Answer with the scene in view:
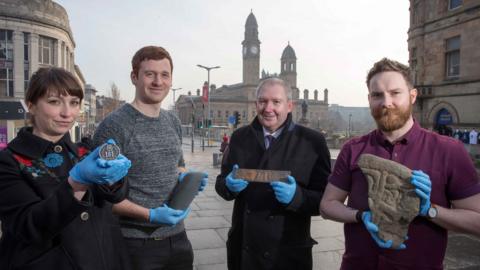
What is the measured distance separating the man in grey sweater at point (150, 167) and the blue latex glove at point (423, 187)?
145 cm

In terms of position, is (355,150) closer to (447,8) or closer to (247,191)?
(247,191)

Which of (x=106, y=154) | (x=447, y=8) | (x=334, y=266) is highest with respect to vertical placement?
(x=447, y=8)

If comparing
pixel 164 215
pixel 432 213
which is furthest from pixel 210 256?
pixel 432 213

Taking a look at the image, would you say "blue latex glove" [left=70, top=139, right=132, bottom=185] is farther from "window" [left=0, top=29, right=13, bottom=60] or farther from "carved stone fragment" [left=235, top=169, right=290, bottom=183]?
"window" [left=0, top=29, right=13, bottom=60]

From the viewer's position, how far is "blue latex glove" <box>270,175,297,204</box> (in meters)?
2.59

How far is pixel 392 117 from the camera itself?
2.12 m

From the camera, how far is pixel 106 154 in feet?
5.19

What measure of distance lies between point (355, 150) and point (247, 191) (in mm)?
988

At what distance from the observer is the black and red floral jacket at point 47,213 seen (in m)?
1.59

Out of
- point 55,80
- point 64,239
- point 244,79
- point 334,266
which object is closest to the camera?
point 64,239

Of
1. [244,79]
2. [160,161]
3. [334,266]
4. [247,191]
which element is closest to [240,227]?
[247,191]

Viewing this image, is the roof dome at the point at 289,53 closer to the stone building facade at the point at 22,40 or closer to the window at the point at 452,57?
the stone building facade at the point at 22,40

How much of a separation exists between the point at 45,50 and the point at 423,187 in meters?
35.4

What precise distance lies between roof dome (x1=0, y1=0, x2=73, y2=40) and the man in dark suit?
32665mm
